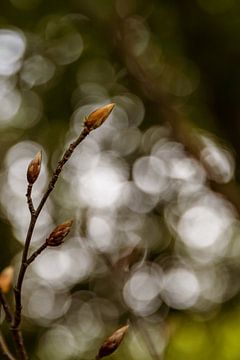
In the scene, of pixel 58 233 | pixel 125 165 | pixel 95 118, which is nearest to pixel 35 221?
pixel 58 233

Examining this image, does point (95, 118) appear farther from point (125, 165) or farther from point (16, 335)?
point (125, 165)

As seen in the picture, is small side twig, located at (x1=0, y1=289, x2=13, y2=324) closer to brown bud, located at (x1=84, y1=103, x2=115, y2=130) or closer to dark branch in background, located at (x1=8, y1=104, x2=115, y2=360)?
dark branch in background, located at (x1=8, y1=104, x2=115, y2=360)

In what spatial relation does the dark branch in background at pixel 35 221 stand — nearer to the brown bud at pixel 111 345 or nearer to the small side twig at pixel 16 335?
the small side twig at pixel 16 335

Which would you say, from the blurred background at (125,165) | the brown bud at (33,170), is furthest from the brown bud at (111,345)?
the blurred background at (125,165)

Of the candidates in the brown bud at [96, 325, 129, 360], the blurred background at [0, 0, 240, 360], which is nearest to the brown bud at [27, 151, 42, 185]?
the brown bud at [96, 325, 129, 360]

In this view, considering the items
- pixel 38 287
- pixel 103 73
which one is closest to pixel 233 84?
pixel 103 73

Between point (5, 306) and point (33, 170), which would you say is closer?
point (5, 306)
